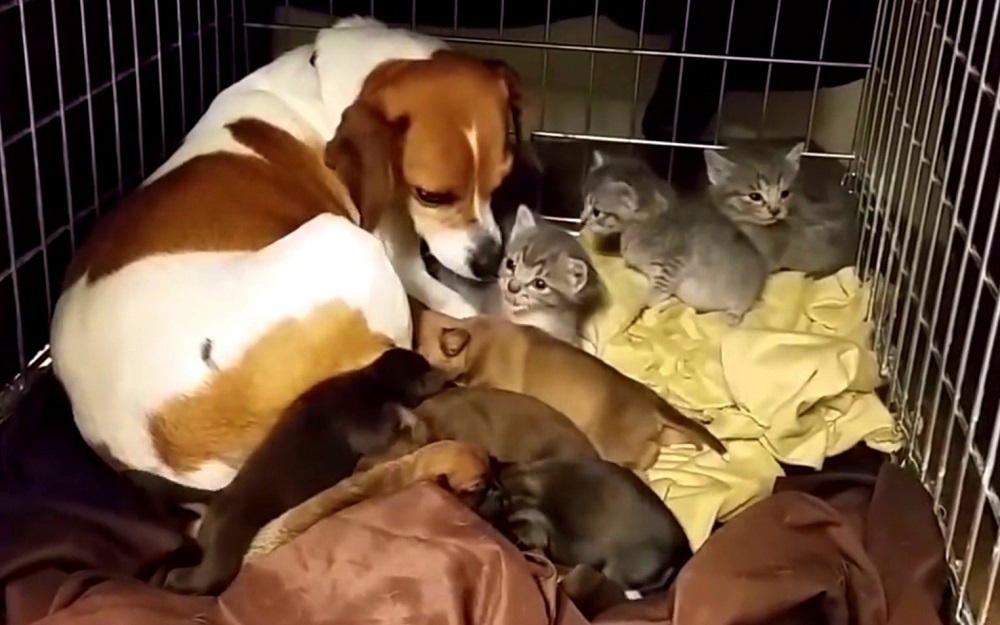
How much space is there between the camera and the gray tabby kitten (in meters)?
2.22

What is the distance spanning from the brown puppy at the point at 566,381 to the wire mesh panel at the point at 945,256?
37 centimetres

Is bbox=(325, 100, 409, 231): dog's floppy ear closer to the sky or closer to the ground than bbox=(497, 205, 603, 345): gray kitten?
closer to the sky

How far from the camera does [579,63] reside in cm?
295

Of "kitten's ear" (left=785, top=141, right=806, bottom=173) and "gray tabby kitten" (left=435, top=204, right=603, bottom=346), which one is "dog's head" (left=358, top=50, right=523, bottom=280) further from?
"kitten's ear" (left=785, top=141, right=806, bottom=173)

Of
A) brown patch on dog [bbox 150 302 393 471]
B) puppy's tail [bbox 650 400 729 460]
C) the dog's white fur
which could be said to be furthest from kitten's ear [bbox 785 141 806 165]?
brown patch on dog [bbox 150 302 393 471]

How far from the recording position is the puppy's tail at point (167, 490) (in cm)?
174

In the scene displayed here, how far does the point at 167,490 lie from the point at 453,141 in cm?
Result: 76

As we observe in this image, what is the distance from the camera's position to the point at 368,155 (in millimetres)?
2023

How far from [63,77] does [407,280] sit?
0.68 m

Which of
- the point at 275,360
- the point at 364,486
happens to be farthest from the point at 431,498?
the point at 275,360

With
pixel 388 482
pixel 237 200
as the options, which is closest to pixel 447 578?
pixel 388 482

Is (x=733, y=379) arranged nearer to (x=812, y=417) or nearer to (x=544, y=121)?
(x=812, y=417)

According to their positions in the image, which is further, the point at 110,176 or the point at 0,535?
the point at 110,176

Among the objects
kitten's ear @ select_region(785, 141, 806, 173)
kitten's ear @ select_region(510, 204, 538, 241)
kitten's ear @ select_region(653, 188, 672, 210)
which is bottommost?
kitten's ear @ select_region(510, 204, 538, 241)
